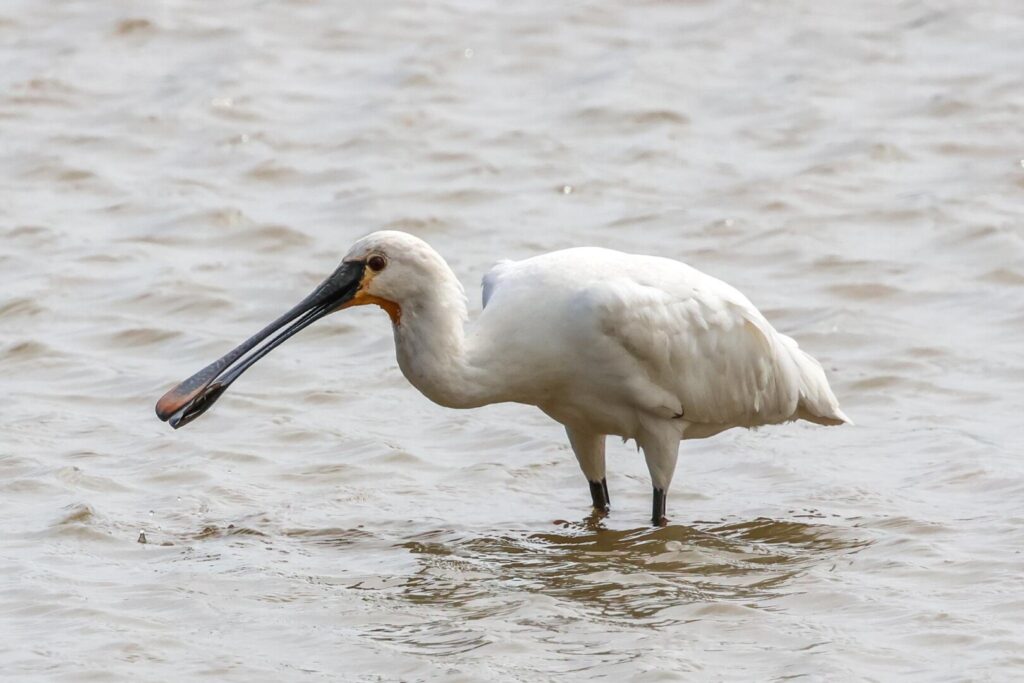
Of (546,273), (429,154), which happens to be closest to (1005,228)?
(429,154)

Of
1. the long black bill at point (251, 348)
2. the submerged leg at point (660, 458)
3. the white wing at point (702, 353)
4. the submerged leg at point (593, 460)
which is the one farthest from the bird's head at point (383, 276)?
the submerged leg at point (660, 458)

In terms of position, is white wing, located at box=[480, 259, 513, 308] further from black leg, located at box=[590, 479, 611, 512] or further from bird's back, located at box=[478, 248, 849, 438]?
black leg, located at box=[590, 479, 611, 512]

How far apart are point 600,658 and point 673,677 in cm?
38

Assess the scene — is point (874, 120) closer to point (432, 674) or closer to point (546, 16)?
point (546, 16)

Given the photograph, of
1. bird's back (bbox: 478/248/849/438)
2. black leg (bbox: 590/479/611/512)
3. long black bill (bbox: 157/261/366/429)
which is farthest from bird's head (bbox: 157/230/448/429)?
black leg (bbox: 590/479/611/512)

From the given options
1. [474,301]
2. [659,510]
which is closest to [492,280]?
[659,510]

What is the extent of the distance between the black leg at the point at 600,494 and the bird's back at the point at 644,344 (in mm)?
544

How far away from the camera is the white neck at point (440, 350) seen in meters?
9.69

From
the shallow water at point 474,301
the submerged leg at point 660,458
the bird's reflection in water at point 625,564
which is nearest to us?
the shallow water at point 474,301

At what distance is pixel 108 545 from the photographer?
1000cm

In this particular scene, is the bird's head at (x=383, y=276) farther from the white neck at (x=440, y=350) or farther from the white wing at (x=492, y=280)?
the white wing at (x=492, y=280)

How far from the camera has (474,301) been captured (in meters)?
14.4

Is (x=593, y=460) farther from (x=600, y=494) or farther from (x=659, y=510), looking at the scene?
(x=659, y=510)

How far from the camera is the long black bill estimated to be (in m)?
9.79
